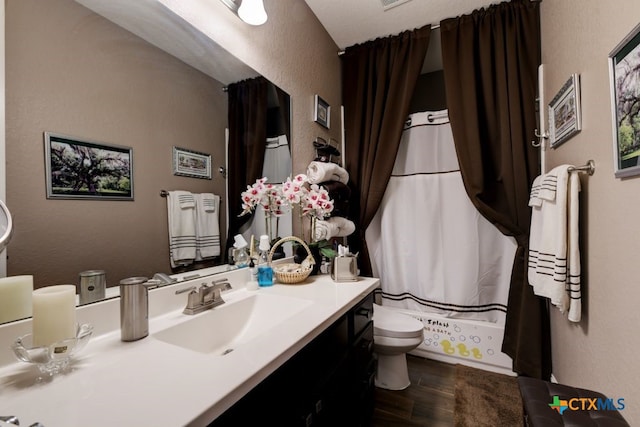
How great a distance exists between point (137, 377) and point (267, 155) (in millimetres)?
1157

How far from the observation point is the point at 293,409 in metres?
0.73

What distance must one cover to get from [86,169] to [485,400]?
2236mm

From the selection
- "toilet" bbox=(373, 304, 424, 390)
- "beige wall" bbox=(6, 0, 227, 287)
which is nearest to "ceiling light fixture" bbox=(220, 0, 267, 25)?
"beige wall" bbox=(6, 0, 227, 287)

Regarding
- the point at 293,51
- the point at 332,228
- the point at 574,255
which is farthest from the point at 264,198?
the point at 574,255

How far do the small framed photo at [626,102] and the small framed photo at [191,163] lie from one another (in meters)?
1.47

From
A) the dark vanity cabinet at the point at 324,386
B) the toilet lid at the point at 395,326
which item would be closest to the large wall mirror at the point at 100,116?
the dark vanity cabinet at the point at 324,386

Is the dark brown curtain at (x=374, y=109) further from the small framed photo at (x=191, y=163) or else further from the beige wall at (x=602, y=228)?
the small framed photo at (x=191, y=163)

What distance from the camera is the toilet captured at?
1574 millimetres

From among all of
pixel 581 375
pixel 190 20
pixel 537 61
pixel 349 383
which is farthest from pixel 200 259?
pixel 537 61

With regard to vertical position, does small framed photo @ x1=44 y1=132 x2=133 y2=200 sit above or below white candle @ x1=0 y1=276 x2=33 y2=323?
above

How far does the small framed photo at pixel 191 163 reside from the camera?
102 centimetres

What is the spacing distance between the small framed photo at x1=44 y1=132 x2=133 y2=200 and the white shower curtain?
1.84m

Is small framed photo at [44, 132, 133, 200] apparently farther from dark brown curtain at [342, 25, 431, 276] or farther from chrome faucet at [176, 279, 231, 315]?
dark brown curtain at [342, 25, 431, 276]

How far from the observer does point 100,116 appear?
0.79m
